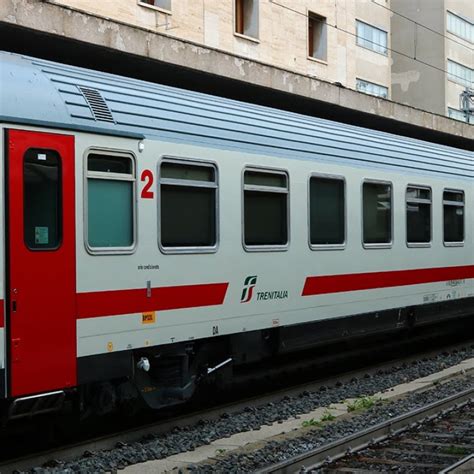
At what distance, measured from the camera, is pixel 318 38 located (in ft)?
98.4

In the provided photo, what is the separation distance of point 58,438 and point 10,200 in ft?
8.73

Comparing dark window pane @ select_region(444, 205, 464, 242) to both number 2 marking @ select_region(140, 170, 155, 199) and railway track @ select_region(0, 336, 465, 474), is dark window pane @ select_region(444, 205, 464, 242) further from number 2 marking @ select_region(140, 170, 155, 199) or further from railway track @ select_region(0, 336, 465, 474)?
number 2 marking @ select_region(140, 170, 155, 199)

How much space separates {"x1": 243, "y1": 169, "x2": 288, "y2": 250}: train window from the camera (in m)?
8.86

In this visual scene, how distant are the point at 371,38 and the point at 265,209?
110 ft

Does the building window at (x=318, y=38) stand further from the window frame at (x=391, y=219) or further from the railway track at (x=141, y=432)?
the railway track at (x=141, y=432)

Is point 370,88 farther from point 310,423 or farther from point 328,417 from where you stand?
point 310,423

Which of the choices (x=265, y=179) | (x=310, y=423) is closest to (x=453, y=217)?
(x=265, y=179)

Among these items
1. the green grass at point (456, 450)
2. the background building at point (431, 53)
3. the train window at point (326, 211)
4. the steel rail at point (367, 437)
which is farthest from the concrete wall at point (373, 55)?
the green grass at point (456, 450)

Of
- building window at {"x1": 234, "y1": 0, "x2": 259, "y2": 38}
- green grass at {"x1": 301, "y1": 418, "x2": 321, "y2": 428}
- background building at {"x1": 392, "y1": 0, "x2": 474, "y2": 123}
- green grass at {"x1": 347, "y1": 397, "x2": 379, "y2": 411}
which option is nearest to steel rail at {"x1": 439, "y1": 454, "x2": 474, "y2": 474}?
green grass at {"x1": 301, "y1": 418, "x2": 321, "y2": 428}

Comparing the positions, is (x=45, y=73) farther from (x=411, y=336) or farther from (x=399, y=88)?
(x=399, y=88)

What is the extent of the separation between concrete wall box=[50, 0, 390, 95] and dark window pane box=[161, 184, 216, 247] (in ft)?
41.3

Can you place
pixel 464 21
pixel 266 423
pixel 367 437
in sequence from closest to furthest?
pixel 367 437
pixel 266 423
pixel 464 21

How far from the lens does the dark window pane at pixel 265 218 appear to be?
888cm

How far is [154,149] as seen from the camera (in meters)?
7.70
